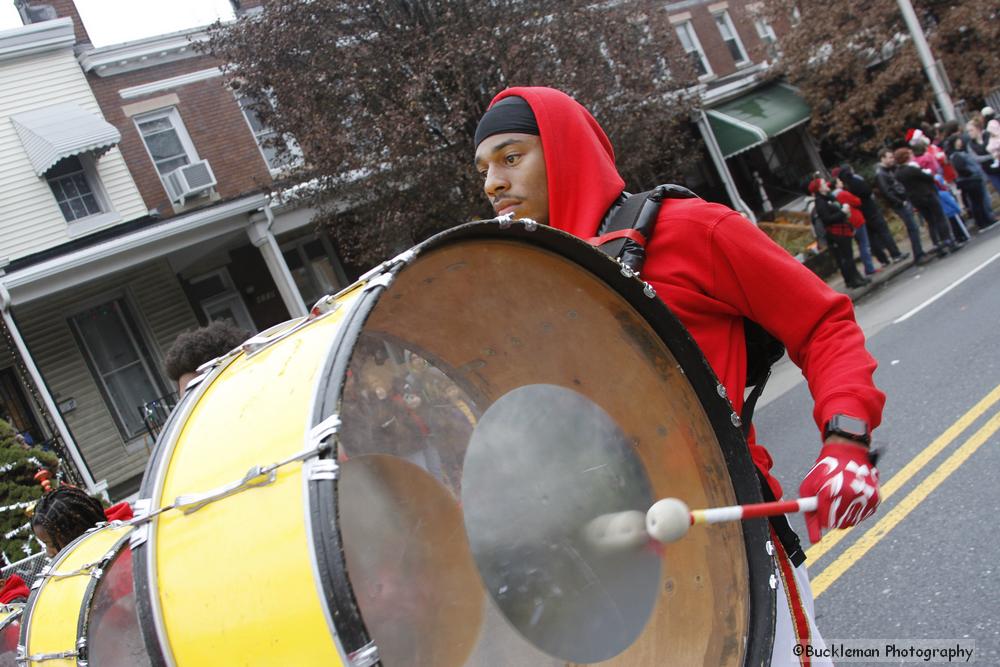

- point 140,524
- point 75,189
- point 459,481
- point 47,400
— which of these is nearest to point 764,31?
point 75,189

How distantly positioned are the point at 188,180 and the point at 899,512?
47.0 ft

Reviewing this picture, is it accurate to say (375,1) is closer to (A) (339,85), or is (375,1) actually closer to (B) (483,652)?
(A) (339,85)

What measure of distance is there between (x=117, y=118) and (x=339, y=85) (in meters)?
6.21

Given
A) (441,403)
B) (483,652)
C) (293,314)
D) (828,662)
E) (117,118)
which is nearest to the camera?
(483,652)

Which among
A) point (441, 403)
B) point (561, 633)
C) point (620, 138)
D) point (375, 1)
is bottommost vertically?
point (561, 633)

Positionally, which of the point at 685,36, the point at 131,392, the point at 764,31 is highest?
the point at 685,36

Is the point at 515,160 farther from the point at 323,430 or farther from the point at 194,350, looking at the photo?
the point at 194,350

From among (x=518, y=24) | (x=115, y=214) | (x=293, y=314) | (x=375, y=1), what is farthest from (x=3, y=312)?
(x=518, y=24)

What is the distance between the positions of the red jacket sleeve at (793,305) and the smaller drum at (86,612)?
1.58m

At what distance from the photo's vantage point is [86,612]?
2.42 m

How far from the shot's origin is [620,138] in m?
13.0

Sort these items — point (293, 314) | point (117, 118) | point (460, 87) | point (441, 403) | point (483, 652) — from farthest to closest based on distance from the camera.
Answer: point (117, 118) < point (293, 314) < point (460, 87) < point (441, 403) < point (483, 652)

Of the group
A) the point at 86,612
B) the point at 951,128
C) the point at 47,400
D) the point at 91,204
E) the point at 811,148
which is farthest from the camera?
the point at 811,148

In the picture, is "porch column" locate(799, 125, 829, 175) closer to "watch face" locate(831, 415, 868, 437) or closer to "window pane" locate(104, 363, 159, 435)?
"window pane" locate(104, 363, 159, 435)
